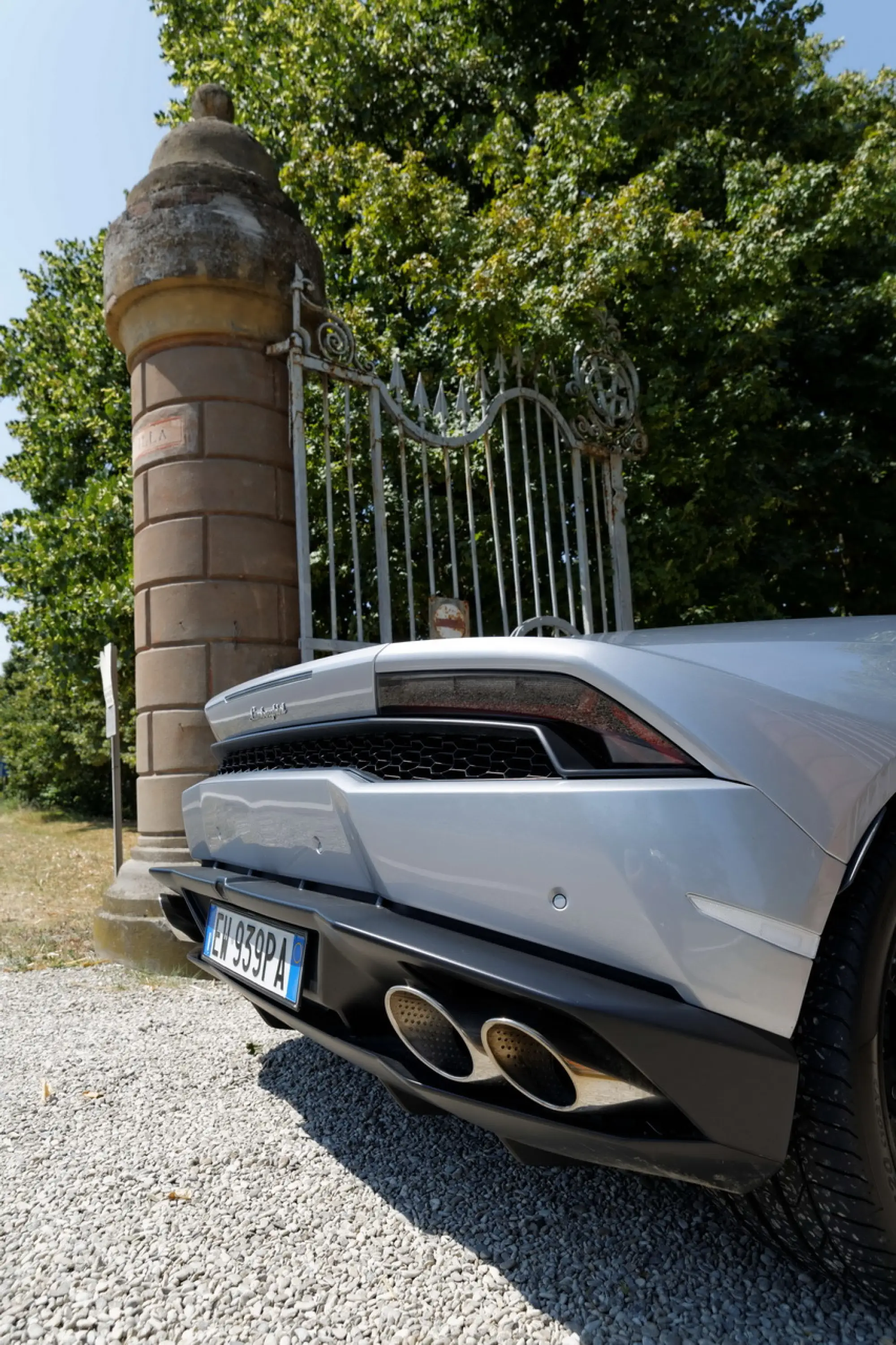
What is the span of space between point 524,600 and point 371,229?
399 centimetres

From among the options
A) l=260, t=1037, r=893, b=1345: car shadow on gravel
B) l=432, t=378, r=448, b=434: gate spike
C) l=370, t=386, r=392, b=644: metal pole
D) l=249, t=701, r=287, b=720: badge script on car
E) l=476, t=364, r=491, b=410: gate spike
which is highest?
l=476, t=364, r=491, b=410: gate spike

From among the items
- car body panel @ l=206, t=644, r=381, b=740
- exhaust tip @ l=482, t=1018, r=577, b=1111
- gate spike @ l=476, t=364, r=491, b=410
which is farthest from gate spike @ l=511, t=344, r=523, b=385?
exhaust tip @ l=482, t=1018, r=577, b=1111

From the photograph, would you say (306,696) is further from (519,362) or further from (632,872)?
(519,362)

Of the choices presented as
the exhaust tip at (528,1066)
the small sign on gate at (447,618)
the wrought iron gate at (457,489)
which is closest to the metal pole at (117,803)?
the wrought iron gate at (457,489)

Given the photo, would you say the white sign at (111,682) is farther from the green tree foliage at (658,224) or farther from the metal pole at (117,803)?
the green tree foliage at (658,224)

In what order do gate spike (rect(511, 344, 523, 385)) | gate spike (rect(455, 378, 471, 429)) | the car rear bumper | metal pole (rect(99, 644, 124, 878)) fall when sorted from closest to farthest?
the car rear bumper
gate spike (rect(455, 378, 471, 429))
metal pole (rect(99, 644, 124, 878))
gate spike (rect(511, 344, 523, 385))

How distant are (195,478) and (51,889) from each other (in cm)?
493

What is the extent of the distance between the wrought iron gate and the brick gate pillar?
0.16 meters

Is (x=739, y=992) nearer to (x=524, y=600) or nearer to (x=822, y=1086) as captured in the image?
(x=822, y=1086)

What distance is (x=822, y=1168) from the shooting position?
1.33 meters

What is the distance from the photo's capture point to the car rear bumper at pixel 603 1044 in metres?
1.27

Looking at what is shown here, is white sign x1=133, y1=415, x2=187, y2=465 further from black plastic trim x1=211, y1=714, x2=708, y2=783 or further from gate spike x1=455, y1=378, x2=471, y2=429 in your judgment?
black plastic trim x1=211, y1=714, x2=708, y2=783

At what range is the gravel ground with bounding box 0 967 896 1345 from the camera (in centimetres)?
149

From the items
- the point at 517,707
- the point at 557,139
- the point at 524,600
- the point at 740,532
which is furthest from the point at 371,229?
the point at 517,707
